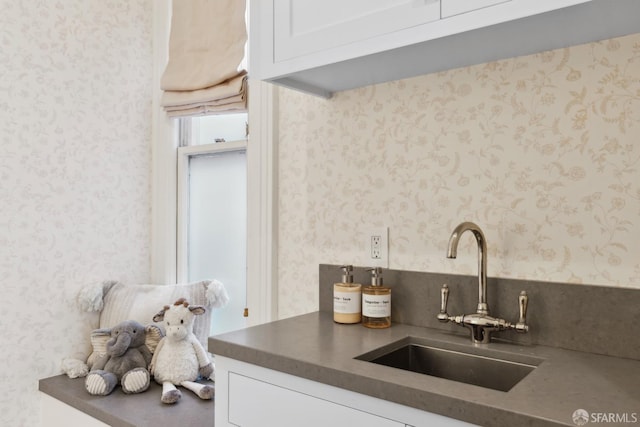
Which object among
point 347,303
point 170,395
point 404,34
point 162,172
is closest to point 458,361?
point 347,303

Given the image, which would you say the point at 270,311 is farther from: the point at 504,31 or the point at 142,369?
the point at 504,31

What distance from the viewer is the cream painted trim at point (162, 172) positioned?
2264 millimetres

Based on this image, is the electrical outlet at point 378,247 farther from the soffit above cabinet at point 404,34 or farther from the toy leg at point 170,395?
the toy leg at point 170,395

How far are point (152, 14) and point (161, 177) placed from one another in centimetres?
81

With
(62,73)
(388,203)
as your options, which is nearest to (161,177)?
(62,73)

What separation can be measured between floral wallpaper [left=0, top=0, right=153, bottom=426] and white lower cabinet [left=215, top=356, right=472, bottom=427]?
1.11m

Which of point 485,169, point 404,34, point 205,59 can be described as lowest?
point 485,169

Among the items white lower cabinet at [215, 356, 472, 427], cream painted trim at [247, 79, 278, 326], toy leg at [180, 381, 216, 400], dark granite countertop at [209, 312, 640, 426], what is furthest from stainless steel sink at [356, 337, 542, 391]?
toy leg at [180, 381, 216, 400]

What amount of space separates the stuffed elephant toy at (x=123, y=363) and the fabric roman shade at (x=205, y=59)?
97 centimetres

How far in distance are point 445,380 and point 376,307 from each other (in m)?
0.45

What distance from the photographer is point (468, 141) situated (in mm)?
1332

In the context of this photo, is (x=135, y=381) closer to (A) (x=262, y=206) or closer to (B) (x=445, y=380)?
(A) (x=262, y=206)

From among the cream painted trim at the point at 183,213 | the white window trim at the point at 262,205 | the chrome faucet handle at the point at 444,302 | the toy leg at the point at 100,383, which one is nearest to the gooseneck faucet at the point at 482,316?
the chrome faucet handle at the point at 444,302

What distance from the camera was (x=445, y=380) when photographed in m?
0.90
